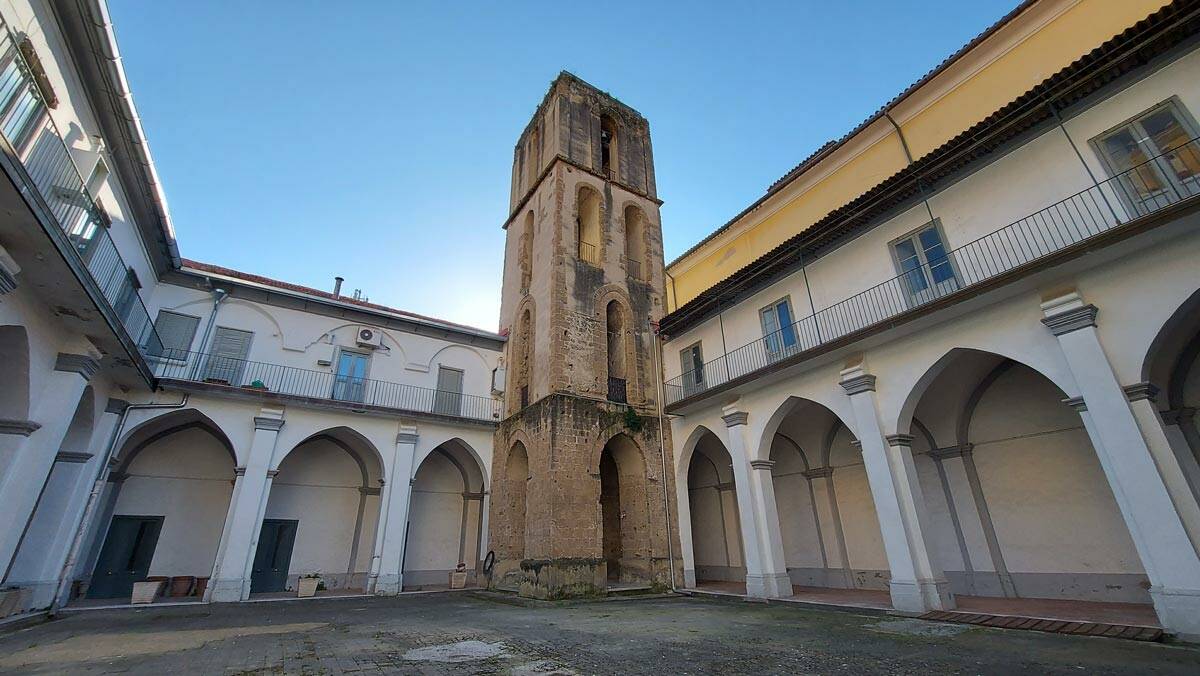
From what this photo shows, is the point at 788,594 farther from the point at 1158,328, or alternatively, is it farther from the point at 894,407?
the point at 1158,328

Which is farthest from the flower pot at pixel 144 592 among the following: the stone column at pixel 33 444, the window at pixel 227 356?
the window at pixel 227 356

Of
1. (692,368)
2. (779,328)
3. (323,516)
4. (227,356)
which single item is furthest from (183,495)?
(779,328)

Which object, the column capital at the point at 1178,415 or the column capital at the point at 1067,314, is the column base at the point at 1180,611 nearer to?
the column capital at the point at 1067,314

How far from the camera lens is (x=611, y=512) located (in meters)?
15.2

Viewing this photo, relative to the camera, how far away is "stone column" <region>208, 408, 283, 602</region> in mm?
11156

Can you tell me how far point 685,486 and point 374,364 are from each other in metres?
9.92

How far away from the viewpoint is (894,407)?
8922mm

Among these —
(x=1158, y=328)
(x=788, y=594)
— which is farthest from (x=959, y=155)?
(x=788, y=594)

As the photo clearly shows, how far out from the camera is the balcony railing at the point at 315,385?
1260cm

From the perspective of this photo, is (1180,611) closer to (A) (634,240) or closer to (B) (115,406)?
(A) (634,240)

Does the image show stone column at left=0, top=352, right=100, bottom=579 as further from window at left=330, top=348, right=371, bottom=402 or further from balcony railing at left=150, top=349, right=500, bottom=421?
window at left=330, top=348, right=371, bottom=402

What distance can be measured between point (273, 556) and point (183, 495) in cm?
281

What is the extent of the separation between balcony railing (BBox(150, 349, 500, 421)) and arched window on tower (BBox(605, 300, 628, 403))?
410cm

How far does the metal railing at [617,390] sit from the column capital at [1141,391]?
10.1 meters
